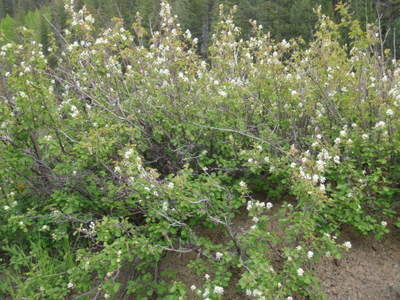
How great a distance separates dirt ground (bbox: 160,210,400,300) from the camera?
2594 millimetres

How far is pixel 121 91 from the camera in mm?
4082

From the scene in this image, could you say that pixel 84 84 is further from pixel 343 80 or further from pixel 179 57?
pixel 343 80

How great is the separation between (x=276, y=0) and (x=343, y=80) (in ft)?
86.8

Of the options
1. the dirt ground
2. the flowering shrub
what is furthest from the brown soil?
the flowering shrub

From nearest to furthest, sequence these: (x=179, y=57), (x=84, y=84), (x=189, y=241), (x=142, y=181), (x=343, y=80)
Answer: (x=142, y=181) → (x=189, y=241) → (x=343, y=80) → (x=179, y=57) → (x=84, y=84)

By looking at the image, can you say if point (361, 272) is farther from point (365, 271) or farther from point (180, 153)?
point (180, 153)

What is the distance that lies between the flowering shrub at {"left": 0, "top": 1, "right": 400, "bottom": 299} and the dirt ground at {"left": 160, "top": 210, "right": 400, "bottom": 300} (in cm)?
14

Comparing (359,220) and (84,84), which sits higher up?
(84,84)

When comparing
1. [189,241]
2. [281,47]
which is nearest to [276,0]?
[281,47]

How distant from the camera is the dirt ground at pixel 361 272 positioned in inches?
102

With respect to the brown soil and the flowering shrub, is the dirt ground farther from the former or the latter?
the flowering shrub

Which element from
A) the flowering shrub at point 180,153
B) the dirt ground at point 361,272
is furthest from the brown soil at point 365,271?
the flowering shrub at point 180,153

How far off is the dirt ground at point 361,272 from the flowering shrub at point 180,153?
0.14 m

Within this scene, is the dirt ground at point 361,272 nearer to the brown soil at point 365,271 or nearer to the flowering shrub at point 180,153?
the brown soil at point 365,271
